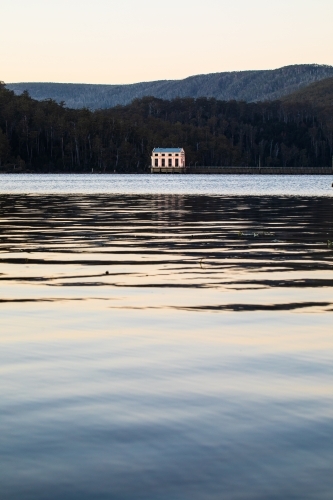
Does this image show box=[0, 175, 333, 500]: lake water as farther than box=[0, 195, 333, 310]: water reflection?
No

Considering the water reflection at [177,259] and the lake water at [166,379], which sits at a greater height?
the lake water at [166,379]

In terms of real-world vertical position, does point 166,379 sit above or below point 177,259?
above

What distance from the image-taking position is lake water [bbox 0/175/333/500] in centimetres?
762

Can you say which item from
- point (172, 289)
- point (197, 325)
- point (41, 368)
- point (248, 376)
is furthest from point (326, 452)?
point (172, 289)

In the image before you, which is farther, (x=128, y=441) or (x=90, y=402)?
(x=90, y=402)

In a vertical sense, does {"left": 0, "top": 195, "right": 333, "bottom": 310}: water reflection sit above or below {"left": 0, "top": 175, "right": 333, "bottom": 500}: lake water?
below

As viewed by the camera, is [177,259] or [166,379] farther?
[177,259]

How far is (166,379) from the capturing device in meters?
11.2

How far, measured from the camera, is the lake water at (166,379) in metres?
7.62

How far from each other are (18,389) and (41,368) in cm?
116

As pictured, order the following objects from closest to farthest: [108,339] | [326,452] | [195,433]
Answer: [326,452] → [195,433] → [108,339]

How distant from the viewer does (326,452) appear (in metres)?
8.20

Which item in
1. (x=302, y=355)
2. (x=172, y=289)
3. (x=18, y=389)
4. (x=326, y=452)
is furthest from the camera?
(x=172, y=289)

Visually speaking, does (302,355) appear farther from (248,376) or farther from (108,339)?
(108,339)
